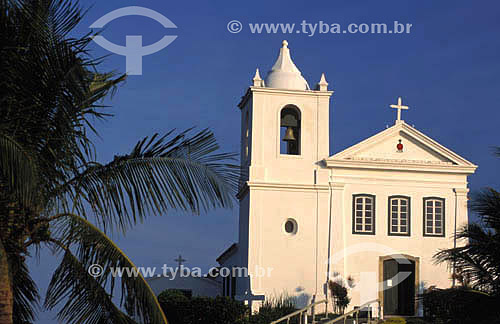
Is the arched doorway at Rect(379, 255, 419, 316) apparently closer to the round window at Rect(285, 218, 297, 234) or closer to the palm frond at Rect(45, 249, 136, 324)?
the round window at Rect(285, 218, 297, 234)

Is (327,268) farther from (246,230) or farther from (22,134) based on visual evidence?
(22,134)

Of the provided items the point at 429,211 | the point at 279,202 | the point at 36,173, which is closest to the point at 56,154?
the point at 36,173

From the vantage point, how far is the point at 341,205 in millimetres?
30453

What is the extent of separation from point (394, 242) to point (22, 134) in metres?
23.6

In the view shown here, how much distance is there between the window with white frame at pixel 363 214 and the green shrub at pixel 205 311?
6.07 meters

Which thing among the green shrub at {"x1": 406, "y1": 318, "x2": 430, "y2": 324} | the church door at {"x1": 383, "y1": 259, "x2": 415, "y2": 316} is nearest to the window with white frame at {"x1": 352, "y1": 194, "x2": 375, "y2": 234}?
the church door at {"x1": 383, "y1": 259, "x2": 415, "y2": 316}

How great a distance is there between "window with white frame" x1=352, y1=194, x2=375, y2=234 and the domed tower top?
497cm

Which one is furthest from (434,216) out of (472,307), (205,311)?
(472,307)

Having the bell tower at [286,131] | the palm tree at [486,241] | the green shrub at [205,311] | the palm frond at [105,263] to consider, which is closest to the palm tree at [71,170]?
the palm frond at [105,263]

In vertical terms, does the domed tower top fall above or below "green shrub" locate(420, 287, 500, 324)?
above

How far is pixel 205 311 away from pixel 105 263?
→ 707 inches

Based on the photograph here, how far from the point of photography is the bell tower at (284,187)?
29.8 meters

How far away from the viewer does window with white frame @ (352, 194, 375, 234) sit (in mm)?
30562

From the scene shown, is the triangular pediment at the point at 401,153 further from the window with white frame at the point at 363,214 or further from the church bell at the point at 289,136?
the church bell at the point at 289,136
